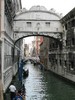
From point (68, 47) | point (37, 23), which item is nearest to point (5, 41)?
point (68, 47)

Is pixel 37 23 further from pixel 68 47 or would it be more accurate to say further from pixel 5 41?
pixel 5 41

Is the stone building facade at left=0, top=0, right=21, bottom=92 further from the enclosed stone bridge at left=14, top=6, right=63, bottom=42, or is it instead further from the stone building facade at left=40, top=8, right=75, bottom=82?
the enclosed stone bridge at left=14, top=6, right=63, bottom=42

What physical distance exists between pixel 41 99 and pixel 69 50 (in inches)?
444

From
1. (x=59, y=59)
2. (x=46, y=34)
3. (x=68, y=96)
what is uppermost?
(x=46, y=34)

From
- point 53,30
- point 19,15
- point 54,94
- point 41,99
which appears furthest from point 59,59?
point 41,99

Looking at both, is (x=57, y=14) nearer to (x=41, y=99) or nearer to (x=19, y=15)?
(x=19, y=15)

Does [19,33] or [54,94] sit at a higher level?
[19,33]

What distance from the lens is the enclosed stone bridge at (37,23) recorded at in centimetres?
2794

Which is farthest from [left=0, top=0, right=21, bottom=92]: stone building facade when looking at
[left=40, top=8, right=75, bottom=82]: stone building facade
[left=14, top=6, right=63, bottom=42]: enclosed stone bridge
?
[left=14, top=6, right=63, bottom=42]: enclosed stone bridge

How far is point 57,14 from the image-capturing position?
28.4 m

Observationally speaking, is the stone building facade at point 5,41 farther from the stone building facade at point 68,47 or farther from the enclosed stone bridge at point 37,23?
the enclosed stone bridge at point 37,23

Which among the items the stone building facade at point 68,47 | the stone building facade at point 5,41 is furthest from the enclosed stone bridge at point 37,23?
the stone building facade at point 5,41

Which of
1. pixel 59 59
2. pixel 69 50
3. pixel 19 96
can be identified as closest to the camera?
pixel 19 96

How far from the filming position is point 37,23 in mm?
28438
